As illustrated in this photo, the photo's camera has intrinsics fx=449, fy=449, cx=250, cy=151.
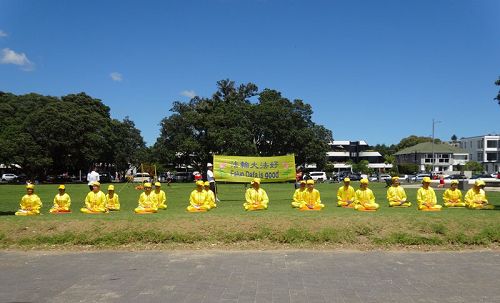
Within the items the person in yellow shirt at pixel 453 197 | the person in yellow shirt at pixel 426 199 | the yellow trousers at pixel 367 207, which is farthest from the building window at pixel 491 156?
the yellow trousers at pixel 367 207

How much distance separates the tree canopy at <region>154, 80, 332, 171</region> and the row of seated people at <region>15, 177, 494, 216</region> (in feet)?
137

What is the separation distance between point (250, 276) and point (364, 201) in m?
8.17

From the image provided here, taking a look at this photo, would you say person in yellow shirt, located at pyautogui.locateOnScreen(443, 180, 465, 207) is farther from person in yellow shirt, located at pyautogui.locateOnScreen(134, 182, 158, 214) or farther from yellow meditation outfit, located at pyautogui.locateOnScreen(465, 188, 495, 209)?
person in yellow shirt, located at pyautogui.locateOnScreen(134, 182, 158, 214)

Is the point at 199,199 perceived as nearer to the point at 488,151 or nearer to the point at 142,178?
the point at 142,178

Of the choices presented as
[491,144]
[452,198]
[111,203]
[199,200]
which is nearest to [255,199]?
[199,200]

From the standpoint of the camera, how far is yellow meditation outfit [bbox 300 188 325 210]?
15.1 m

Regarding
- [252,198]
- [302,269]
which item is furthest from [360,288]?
[252,198]

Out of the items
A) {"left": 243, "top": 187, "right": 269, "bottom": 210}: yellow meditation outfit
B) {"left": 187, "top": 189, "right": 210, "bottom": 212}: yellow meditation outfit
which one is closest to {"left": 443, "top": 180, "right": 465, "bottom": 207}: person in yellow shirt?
{"left": 243, "top": 187, "right": 269, "bottom": 210}: yellow meditation outfit

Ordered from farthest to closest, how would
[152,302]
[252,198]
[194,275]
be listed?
[252,198]
[194,275]
[152,302]

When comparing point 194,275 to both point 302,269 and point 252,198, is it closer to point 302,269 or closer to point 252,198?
point 302,269

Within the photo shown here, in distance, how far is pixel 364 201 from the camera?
1488cm

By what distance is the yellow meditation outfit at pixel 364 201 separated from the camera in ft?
47.7

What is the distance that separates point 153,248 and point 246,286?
150 inches

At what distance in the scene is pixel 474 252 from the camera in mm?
9594
